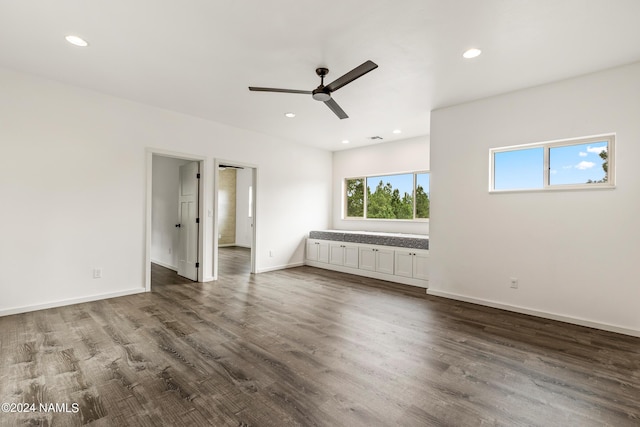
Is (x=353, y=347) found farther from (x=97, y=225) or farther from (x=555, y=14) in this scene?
(x=97, y=225)

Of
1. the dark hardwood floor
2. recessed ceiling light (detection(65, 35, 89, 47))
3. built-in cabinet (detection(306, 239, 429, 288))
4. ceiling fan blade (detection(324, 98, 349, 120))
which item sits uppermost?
recessed ceiling light (detection(65, 35, 89, 47))

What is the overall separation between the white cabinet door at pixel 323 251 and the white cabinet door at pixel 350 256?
1.58 ft

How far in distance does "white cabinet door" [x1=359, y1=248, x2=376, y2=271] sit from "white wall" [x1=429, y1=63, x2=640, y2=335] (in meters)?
1.32

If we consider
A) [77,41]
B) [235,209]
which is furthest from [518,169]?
[235,209]

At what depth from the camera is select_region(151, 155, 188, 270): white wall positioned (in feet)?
19.8

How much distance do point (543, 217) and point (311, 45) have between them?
335cm

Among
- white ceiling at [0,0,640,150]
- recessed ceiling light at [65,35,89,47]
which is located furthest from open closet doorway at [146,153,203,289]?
recessed ceiling light at [65,35,89,47]

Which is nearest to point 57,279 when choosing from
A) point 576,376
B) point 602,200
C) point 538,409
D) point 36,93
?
point 36,93

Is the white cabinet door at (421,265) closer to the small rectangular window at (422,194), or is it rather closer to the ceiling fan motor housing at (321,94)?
the small rectangular window at (422,194)

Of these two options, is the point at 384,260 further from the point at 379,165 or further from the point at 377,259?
the point at 379,165

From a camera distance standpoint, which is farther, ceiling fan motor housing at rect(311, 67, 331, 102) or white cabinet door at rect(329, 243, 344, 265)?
white cabinet door at rect(329, 243, 344, 265)

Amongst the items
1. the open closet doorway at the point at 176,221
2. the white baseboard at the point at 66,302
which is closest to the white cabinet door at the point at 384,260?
the open closet doorway at the point at 176,221

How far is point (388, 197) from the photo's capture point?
21.8 feet

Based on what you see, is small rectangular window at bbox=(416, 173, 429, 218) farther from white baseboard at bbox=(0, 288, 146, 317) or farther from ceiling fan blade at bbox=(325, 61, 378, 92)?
white baseboard at bbox=(0, 288, 146, 317)
